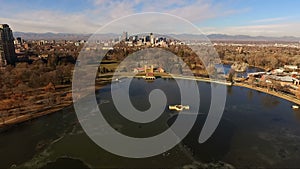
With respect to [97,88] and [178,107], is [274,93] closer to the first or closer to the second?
[178,107]

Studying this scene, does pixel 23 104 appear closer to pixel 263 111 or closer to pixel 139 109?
pixel 139 109

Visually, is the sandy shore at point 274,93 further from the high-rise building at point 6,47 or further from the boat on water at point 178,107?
the high-rise building at point 6,47

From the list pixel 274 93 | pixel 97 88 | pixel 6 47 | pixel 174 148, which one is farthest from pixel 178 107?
pixel 6 47

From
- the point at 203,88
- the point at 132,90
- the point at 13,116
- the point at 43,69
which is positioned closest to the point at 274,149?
the point at 203,88

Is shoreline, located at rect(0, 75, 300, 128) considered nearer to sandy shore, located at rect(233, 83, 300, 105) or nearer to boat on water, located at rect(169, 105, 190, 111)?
sandy shore, located at rect(233, 83, 300, 105)

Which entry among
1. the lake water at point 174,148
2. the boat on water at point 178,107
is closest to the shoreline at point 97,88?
the lake water at point 174,148

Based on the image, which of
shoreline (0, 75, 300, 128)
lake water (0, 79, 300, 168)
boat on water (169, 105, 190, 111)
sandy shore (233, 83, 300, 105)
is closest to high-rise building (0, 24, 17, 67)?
shoreline (0, 75, 300, 128)
